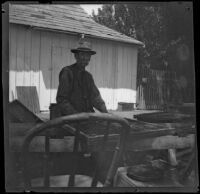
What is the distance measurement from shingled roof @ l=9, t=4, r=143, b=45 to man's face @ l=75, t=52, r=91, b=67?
28 cm

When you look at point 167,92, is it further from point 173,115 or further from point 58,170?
point 58,170

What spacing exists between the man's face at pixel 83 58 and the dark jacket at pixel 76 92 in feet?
0.24

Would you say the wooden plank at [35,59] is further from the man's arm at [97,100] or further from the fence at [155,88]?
the fence at [155,88]

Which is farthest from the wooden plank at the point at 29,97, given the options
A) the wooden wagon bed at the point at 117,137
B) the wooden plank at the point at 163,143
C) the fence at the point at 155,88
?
the fence at the point at 155,88

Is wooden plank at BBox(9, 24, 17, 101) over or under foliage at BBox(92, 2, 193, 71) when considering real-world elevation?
under

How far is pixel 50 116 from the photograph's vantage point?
2.71 m

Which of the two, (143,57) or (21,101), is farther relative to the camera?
(143,57)

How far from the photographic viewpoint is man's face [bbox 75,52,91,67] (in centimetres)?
281

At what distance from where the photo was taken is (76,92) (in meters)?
2.78

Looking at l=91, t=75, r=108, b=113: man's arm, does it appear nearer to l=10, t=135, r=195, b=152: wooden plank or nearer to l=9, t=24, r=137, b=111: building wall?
l=9, t=24, r=137, b=111: building wall

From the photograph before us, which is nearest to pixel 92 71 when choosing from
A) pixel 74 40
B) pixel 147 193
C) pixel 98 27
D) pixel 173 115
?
pixel 74 40

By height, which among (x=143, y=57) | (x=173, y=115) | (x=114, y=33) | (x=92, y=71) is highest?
(x=114, y=33)

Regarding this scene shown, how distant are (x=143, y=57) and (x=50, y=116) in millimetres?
1359

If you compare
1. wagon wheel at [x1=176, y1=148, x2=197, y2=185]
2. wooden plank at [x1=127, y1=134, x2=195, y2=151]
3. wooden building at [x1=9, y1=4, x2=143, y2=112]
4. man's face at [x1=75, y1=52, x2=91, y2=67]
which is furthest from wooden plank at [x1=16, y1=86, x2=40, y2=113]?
Result: wagon wheel at [x1=176, y1=148, x2=197, y2=185]
